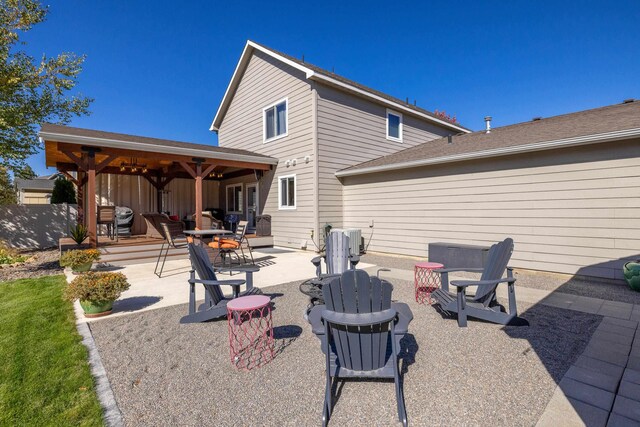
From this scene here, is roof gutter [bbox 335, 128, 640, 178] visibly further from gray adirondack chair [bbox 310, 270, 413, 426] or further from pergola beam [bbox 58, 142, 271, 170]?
gray adirondack chair [bbox 310, 270, 413, 426]

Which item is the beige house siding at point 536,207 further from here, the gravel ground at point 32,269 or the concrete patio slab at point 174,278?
the gravel ground at point 32,269

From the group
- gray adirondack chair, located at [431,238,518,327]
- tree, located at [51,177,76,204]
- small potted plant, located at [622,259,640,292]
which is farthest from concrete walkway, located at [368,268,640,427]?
tree, located at [51,177,76,204]

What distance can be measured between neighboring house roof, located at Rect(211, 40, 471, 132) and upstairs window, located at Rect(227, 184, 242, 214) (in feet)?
12.3

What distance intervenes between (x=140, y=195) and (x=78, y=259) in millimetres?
7458

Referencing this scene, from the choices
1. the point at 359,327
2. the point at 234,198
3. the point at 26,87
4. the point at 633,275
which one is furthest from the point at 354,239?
the point at 26,87

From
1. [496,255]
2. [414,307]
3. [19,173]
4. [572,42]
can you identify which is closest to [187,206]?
[19,173]

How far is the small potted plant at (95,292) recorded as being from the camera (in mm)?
3949

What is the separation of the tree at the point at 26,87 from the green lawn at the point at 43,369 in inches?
319

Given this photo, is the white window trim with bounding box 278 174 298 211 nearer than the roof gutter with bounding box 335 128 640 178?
No

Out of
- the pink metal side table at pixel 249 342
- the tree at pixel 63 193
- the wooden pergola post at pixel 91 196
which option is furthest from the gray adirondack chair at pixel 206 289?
the tree at pixel 63 193

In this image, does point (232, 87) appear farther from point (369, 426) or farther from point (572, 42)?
point (369, 426)

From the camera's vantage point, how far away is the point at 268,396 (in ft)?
7.56

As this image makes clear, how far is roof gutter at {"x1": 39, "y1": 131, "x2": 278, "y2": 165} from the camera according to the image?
7.12 meters

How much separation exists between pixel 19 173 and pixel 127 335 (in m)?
11.4
